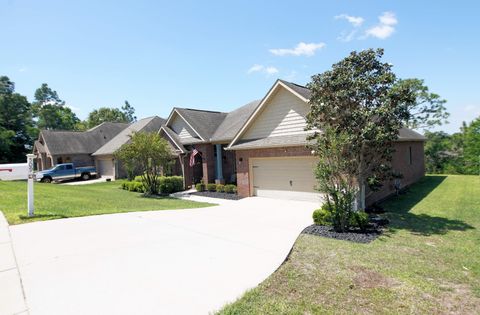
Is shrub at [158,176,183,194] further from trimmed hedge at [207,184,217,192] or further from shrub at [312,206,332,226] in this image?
shrub at [312,206,332,226]

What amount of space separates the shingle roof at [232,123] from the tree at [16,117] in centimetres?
4379

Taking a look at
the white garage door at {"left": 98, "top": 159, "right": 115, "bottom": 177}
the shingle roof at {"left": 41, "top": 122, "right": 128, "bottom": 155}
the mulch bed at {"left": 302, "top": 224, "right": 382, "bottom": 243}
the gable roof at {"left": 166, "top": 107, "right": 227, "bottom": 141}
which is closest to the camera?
the mulch bed at {"left": 302, "top": 224, "right": 382, "bottom": 243}

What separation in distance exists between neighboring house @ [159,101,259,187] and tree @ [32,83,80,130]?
191 feet

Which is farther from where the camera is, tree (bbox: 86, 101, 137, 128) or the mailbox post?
tree (bbox: 86, 101, 137, 128)

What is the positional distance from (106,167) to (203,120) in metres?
16.3

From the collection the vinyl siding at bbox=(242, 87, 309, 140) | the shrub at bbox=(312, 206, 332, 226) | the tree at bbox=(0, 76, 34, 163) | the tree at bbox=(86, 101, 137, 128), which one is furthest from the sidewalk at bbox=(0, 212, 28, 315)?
the tree at bbox=(86, 101, 137, 128)

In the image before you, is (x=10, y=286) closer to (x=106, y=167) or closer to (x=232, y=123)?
(x=232, y=123)

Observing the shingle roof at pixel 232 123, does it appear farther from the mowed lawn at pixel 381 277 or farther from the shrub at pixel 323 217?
the mowed lawn at pixel 381 277

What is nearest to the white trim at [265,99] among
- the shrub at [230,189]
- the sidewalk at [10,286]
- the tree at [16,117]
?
the shrub at [230,189]

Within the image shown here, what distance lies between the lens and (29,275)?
5094mm

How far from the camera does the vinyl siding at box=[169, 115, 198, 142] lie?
2147cm

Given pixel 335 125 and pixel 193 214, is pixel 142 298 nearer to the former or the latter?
pixel 193 214

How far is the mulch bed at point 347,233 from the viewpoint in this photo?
8.02 meters

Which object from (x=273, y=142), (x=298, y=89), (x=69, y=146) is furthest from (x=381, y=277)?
(x=69, y=146)
